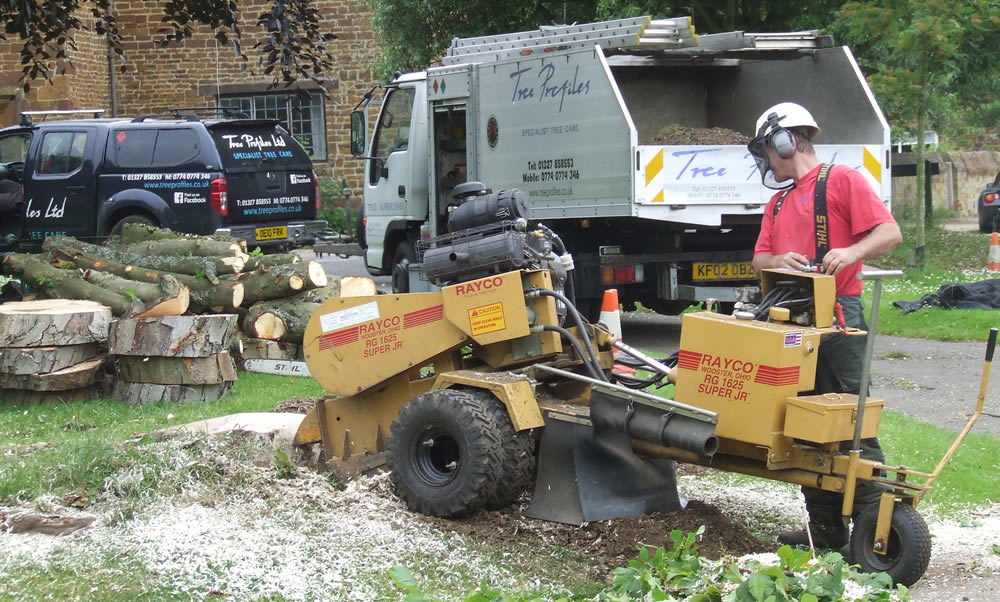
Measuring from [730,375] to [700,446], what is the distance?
0.33 m

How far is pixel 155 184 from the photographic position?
15.0 meters

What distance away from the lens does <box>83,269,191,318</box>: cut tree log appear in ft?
30.7

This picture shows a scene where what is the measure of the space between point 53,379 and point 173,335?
0.95 meters

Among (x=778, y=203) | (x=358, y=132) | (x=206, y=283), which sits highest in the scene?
(x=358, y=132)

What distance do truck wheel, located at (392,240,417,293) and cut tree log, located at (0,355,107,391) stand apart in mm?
5322

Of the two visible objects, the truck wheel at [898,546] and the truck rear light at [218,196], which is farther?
the truck rear light at [218,196]

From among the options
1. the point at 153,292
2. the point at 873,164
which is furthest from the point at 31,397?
the point at 873,164

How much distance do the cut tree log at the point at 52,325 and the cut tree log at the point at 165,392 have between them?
45 cm

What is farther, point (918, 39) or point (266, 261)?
point (918, 39)

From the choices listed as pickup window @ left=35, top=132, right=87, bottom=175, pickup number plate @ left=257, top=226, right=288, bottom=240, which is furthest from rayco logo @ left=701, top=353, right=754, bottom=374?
pickup window @ left=35, top=132, right=87, bottom=175

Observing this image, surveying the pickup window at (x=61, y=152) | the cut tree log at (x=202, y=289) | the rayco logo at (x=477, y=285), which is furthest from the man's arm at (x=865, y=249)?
the pickup window at (x=61, y=152)

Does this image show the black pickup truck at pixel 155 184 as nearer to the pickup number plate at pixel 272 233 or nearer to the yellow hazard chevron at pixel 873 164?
the pickup number plate at pixel 272 233

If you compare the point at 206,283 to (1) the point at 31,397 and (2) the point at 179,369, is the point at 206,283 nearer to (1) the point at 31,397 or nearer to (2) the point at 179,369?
(2) the point at 179,369

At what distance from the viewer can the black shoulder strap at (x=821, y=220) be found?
→ 534 centimetres
